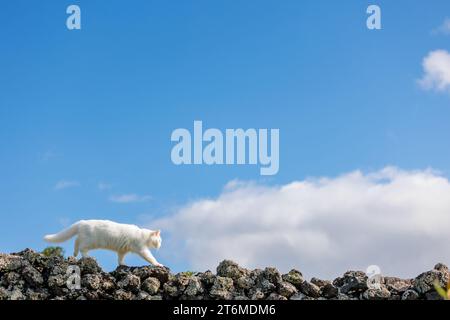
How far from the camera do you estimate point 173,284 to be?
998cm

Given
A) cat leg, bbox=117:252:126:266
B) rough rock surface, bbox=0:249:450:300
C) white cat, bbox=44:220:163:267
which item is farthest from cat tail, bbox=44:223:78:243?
cat leg, bbox=117:252:126:266

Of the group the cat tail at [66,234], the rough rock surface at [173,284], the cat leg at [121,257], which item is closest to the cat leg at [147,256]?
the cat leg at [121,257]

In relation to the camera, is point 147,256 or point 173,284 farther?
point 147,256

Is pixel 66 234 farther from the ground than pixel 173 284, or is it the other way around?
pixel 66 234

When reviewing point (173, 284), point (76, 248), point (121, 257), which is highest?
point (76, 248)

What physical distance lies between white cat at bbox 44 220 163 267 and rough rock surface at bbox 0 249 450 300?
2.38 feet

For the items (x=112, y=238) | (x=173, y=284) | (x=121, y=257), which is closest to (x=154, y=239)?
(x=121, y=257)

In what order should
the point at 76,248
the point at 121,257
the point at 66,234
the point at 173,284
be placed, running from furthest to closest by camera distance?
the point at 121,257, the point at 66,234, the point at 76,248, the point at 173,284

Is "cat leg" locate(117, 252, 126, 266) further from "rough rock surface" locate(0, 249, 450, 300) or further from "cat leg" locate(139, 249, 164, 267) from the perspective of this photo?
"rough rock surface" locate(0, 249, 450, 300)

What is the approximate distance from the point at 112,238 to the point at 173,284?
1.66 meters

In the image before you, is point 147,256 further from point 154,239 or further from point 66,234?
point 66,234

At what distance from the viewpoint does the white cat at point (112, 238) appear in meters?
10.9

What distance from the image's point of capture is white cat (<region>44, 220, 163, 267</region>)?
1085 cm
